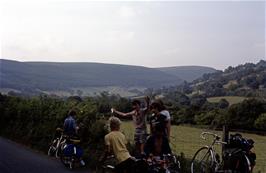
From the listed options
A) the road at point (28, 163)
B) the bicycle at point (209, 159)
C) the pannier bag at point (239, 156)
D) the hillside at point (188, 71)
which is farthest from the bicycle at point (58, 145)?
the hillside at point (188, 71)

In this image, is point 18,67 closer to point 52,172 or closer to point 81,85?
point 81,85

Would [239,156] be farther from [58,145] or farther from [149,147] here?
[58,145]

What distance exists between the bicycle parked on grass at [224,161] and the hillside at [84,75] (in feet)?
315

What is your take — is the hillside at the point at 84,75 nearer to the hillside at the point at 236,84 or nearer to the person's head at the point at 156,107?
the hillside at the point at 236,84

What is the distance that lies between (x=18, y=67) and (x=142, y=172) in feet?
428

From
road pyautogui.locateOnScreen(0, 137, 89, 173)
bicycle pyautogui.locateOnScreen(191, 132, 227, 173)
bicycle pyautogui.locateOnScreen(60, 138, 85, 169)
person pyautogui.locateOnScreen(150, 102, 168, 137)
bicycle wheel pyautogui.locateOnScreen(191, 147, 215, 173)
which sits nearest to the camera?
bicycle pyautogui.locateOnScreen(191, 132, 227, 173)

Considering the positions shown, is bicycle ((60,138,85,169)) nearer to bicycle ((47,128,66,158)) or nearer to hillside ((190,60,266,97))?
bicycle ((47,128,66,158))

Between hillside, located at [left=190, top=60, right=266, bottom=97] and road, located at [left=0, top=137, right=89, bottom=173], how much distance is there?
4858 cm

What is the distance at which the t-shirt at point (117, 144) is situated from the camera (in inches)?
330

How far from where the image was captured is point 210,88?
7706cm

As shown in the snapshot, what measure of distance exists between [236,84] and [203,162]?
69964mm

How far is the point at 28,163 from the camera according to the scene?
591 inches

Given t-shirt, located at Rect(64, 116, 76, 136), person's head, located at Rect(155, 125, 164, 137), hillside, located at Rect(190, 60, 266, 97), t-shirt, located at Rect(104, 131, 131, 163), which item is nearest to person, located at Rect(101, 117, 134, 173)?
t-shirt, located at Rect(104, 131, 131, 163)

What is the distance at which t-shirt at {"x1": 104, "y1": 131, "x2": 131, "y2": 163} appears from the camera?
839 cm
